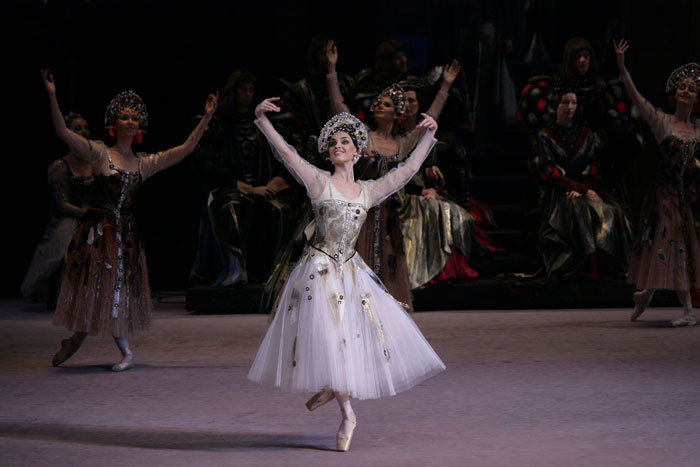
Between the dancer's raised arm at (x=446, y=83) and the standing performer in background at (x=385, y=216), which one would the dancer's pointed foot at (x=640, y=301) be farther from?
the dancer's raised arm at (x=446, y=83)

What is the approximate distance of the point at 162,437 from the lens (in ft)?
13.8

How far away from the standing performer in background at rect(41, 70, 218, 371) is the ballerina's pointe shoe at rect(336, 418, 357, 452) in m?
2.20

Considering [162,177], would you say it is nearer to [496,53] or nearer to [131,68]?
[131,68]

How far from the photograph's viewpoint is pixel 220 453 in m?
3.94

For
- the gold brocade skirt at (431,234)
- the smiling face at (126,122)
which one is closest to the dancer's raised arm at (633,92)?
the gold brocade skirt at (431,234)

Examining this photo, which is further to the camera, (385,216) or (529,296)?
(529,296)

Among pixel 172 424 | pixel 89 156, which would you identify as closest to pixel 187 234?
pixel 89 156

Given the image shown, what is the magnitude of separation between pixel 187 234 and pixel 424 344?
22.2ft

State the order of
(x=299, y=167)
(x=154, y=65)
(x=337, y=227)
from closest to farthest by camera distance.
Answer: (x=337, y=227), (x=299, y=167), (x=154, y=65)

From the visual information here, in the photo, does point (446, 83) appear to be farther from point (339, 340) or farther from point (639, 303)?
point (339, 340)

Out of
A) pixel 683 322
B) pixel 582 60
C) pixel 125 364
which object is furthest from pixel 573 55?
pixel 125 364

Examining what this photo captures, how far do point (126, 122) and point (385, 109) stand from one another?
1.65 metres

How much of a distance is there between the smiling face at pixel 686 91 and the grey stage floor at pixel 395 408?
157 cm

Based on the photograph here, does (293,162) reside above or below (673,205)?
above
